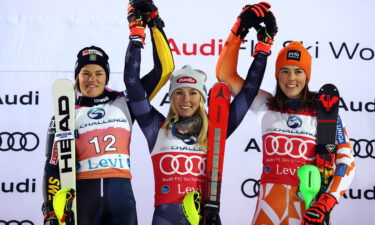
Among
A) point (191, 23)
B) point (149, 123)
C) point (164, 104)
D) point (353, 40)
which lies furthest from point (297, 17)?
point (149, 123)

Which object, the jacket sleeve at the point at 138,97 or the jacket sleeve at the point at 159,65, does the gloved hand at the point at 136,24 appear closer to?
the jacket sleeve at the point at 138,97

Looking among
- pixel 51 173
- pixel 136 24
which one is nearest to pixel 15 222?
pixel 51 173

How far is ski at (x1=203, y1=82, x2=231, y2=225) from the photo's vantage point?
4168 mm

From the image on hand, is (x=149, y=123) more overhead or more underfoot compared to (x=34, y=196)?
more overhead

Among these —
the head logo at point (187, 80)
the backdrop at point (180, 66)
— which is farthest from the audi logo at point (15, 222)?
the head logo at point (187, 80)

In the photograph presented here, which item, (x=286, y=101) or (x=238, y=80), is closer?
(x=286, y=101)

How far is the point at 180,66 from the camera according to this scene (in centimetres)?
541

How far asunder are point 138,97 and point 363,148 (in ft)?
7.02

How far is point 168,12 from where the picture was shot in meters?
5.50

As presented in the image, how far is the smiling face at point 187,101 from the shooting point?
4.35 m

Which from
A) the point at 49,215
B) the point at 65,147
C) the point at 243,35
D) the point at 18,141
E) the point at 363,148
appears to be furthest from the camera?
the point at 18,141

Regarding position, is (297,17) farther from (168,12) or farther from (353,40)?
(168,12)

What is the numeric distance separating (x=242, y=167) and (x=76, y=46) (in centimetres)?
175

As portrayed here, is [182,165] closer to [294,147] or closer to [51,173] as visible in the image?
[294,147]
